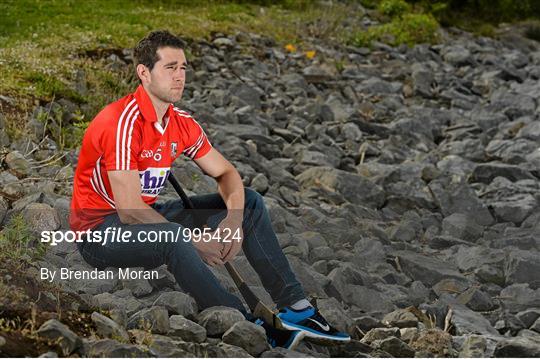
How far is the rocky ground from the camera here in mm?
5398

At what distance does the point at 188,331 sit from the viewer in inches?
201

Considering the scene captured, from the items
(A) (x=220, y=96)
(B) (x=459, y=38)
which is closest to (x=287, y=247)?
(A) (x=220, y=96)

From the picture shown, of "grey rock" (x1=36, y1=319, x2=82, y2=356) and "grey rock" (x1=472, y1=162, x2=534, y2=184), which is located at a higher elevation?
"grey rock" (x1=36, y1=319, x2=82, y2=356)

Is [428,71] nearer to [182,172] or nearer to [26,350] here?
[182,172]

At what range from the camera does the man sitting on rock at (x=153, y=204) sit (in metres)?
5.42

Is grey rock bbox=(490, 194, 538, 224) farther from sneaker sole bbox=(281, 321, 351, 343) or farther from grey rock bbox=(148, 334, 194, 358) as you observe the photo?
grey rock bbox=(148, 334, 194, 358)

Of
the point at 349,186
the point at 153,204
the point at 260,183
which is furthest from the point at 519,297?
the point at 349,186

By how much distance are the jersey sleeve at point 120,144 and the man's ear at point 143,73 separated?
0.94 feet

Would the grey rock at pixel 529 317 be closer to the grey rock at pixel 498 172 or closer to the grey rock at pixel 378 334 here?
the grey rock at pixel 378 334

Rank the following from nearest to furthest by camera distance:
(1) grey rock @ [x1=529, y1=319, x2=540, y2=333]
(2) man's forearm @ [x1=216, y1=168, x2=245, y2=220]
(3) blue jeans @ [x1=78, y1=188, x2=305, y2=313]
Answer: (3) blue jeans @ [x1=78, y1=188, x2=305, y2=313] → (2) man's forearm @ [x1=216, y1=168, x2=245, y2=220] → (1) grey rock @ [x1=529, y1=319, x2=540, y2=333]

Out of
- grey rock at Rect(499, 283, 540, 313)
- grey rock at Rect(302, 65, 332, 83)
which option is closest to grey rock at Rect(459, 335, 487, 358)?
grey rock at Rect(499, 283, 540, 313)

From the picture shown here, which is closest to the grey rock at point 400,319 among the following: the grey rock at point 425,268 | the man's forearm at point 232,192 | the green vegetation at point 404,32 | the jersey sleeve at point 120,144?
the grey rock at point 425,268

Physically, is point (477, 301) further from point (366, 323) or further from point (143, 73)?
point (143, 73)

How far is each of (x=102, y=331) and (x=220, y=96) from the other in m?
9.07
